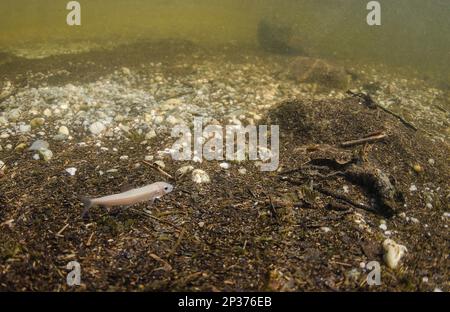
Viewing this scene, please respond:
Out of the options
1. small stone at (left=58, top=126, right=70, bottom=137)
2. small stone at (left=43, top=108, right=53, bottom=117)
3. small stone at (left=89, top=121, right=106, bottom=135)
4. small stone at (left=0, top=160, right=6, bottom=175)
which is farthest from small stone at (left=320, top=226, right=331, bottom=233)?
small stone at (left=43, top=108, right=53, bottom=117)

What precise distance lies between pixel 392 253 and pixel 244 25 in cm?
1461

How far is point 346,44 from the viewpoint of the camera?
14.6 metres

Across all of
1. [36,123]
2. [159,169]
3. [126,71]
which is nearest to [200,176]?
[159,169]

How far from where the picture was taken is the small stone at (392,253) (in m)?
3.44

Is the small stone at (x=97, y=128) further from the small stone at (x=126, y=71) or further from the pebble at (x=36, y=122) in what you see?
the small stone at (x=126, y=71)

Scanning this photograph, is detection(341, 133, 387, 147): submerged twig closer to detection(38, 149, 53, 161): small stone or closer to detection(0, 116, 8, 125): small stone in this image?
detection(38, 149, 53, 161): small stone

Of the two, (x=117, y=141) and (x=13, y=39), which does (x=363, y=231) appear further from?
(x=13, y=39)

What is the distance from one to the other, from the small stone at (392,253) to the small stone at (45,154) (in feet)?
15.7

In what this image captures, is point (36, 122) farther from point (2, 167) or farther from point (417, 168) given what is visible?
point (417, 168)

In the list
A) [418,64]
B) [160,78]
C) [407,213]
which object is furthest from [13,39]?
[418,64]

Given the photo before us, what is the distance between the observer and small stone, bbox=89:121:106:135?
19.9ft

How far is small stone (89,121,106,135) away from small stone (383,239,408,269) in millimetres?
4890
